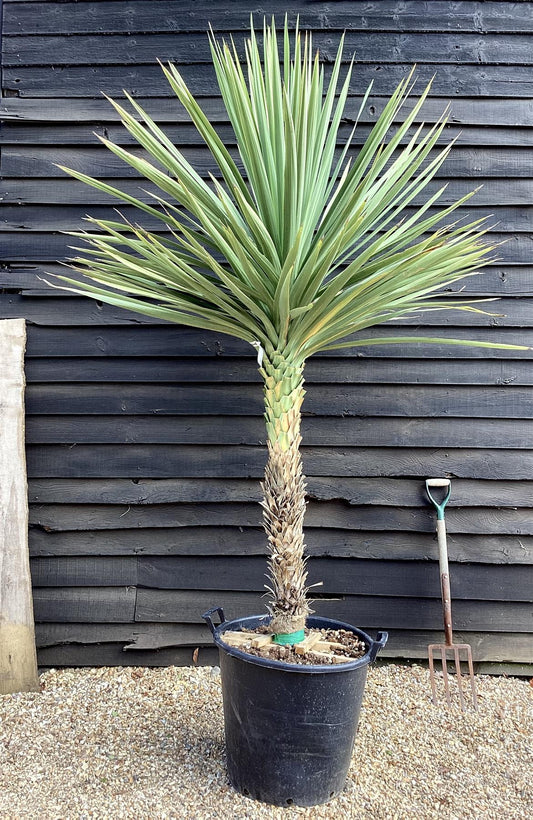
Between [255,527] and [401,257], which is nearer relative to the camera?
[401,257]

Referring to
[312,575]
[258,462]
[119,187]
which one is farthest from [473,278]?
[119,187]

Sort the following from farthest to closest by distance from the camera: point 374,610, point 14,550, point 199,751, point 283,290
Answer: point 374,610
point 14,550
point 199,751
point 283,290

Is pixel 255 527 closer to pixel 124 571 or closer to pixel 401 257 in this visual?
pixel 124 571

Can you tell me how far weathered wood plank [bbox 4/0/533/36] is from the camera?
2307 mm

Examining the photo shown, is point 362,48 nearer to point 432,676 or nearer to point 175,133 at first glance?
point 175,133

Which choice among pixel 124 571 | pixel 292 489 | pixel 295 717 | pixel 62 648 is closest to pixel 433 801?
pixel 295 717

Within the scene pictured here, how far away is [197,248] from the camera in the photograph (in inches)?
58.4

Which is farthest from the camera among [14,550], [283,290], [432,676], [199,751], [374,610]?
[374,610]

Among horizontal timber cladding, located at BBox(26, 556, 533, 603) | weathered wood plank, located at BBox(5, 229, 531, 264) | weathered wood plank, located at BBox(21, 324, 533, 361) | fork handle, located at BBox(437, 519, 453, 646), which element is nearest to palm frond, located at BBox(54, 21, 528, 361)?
weathered wood plank, located at BBox(21, 324, 533, 361)

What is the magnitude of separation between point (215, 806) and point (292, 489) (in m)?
0.82

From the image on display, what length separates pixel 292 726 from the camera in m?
1.45

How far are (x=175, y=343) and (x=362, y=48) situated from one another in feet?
4.57

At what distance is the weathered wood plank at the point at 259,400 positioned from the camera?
2.27m

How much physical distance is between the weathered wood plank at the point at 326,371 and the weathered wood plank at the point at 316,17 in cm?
133
